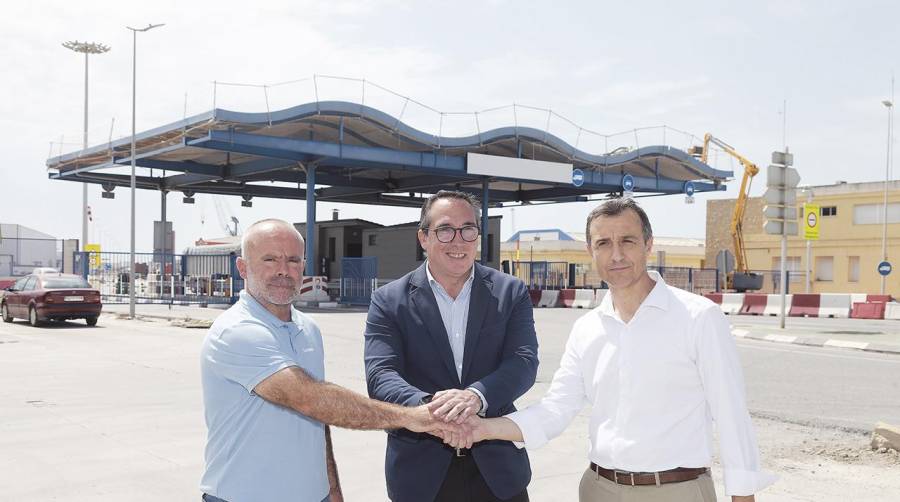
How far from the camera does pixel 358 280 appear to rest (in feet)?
108

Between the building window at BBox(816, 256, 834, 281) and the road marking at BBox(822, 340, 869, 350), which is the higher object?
the building window at BBox(816, 256, 834, 281)

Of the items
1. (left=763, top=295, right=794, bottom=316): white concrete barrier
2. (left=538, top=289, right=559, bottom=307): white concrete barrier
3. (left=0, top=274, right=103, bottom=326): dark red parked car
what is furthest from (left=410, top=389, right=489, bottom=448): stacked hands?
(left=538, top=289, right=559, bottom=307): white concrete barrier

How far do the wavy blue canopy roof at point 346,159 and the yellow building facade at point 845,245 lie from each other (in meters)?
13.1

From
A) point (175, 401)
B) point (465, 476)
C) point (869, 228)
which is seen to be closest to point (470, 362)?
point (465, 476)

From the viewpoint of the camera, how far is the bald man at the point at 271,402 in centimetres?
271

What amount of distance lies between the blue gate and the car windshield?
11947 millimetres

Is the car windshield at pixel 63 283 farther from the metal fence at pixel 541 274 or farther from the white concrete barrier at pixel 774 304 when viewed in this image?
the white concrete barrier at pixel 774 304

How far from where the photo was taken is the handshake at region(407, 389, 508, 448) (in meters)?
2.93

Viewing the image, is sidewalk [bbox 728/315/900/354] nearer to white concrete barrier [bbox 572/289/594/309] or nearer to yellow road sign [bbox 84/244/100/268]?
white concrete barrier [bbox 572/289/594/309]

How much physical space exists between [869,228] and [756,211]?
9879mm

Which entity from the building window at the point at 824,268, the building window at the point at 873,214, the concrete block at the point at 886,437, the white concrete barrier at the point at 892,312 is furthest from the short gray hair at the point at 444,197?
the building window at the point at 824,268

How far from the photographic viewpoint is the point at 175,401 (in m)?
9.53

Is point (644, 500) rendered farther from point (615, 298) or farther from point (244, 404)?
point (244, 404)

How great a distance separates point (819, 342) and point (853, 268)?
114 feet
